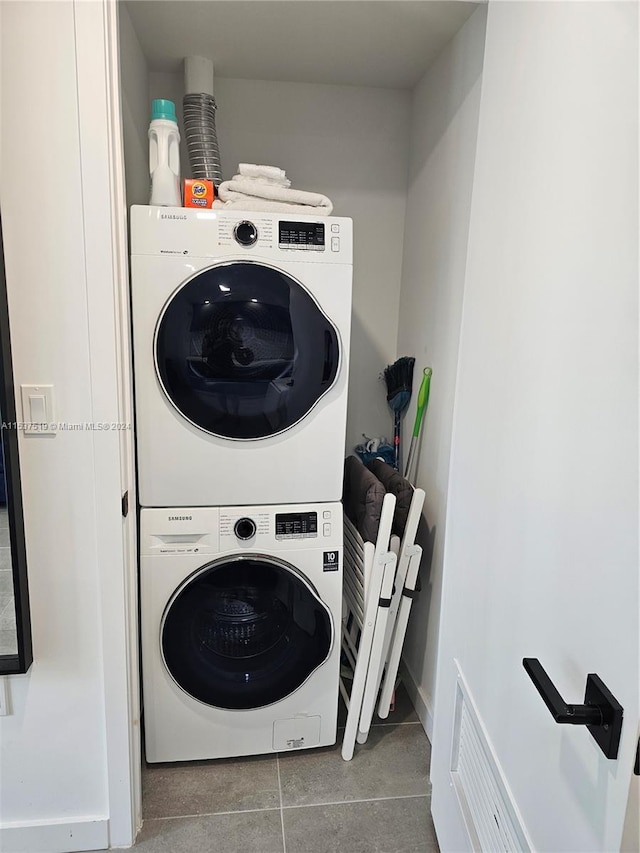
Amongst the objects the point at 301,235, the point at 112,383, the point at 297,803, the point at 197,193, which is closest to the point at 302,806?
the point at 297,803

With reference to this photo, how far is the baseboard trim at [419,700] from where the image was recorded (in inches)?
80.0

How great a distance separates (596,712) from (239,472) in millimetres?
1204

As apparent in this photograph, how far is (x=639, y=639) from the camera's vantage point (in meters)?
0.69

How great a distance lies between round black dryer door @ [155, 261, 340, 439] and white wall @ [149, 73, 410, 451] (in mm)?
767

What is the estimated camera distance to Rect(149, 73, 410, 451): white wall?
7.35 feet

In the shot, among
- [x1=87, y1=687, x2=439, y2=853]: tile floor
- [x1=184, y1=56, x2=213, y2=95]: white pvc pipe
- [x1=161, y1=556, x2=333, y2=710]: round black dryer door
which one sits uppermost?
[x1=184, y1=56, x2=213, y2=95]: white pvc pipe

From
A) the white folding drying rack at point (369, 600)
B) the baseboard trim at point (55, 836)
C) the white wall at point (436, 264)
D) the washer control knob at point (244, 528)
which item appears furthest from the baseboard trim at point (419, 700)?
the baseboard trim at point (55, 836)

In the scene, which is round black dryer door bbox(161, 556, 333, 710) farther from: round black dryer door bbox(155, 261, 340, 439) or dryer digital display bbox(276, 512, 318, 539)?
round black dryer door bbox(155, 261, 340, 439)

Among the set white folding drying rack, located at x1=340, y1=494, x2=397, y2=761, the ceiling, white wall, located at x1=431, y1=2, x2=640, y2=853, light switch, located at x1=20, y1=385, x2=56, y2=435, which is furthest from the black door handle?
the ceiling

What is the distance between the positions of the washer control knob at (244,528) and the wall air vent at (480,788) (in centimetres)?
74

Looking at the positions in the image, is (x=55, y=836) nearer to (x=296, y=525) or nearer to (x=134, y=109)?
(x=296, y=525)

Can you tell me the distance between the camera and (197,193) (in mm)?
1662

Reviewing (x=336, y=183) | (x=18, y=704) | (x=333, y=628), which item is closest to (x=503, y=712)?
(x=333, y=628)

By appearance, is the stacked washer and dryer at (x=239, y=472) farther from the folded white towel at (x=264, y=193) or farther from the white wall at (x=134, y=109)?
the white wall at (x=134, y=109)
